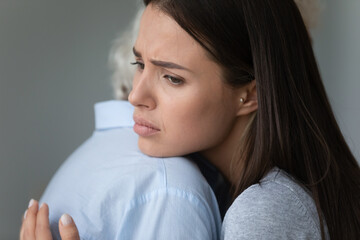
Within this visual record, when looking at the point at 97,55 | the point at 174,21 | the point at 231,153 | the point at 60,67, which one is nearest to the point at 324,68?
the point at 97,55

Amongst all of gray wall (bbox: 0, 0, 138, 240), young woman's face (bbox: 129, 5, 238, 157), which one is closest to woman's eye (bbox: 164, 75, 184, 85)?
young woman's face (bbox: 129, 5, 238, 157)

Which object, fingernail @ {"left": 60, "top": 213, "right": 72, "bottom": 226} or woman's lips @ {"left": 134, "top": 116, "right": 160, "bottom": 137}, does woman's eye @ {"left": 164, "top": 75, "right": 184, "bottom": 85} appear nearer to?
woman's lips @ {"left": 134, "top": 116, "right": 160, "bottom": 137}

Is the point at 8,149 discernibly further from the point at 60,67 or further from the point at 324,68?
the point at 324,68

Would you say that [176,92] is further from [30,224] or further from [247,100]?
[30,224]

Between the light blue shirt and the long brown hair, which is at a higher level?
the long brown hair

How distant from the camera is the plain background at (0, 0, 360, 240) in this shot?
76.4 inches

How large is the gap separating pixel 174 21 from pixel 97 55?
45.2 inches

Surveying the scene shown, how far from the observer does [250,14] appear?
3.54ft

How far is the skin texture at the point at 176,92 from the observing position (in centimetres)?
Answer: 108

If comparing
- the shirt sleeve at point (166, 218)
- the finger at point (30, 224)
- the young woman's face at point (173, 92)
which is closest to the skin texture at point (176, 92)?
the young woman's face at point (173, 92)

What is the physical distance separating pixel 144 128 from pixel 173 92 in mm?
112

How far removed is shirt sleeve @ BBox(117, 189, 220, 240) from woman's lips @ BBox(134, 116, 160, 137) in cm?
19

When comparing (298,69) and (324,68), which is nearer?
(298,69)

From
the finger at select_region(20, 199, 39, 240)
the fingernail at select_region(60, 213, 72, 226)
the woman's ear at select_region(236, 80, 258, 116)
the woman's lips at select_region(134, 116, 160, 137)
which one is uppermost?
the woman's ear at select_region(236, 80, 258, 116)
